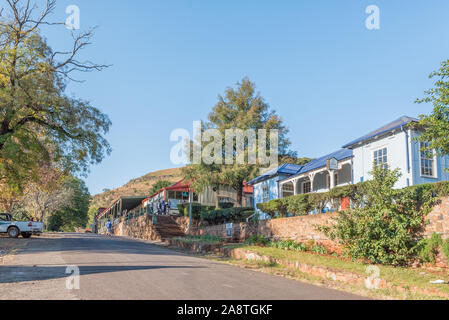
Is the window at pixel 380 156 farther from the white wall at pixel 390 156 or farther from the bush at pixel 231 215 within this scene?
the bush at pixel 231 215

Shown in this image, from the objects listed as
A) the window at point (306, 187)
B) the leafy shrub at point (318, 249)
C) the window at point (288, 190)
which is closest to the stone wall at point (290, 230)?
the leafy shrub at point (318, 249)

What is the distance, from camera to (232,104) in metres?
39.2

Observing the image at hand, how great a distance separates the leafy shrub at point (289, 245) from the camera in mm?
17203

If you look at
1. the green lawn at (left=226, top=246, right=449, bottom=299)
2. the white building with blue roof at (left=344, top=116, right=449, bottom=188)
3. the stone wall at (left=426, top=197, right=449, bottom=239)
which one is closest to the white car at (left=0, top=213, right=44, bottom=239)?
the green lawn at (left=226, top=246, right=449, bottom=299)

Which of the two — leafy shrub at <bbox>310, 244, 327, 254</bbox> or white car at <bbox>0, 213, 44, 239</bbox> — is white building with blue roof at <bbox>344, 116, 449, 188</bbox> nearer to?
leafy shrub at <bbox>310, 244, 327, 254</bbox>

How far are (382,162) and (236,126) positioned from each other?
18.6 metres

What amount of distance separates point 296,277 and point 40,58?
18159 mm

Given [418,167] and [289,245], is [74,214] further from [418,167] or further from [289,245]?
[418,167]

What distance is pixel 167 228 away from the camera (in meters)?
31.8

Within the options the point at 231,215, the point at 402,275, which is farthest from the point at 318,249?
the point at 231,215

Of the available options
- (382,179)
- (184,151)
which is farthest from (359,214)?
(184,151)

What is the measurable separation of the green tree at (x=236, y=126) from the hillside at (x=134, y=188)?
83809mm

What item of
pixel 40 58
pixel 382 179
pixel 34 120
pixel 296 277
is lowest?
pixel 296 277
